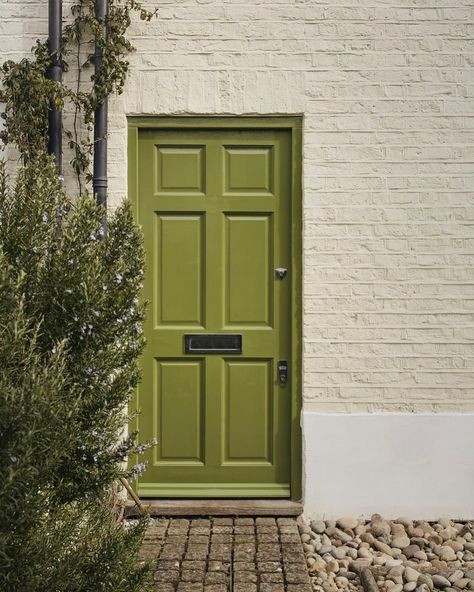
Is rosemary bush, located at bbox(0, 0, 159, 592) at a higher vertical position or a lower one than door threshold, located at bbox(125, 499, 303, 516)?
higher

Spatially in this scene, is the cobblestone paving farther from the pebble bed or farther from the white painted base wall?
the white painted base wall

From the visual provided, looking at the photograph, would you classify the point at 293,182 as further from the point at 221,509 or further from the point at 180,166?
the point at 221,509

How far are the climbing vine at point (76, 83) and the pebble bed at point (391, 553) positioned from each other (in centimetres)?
263

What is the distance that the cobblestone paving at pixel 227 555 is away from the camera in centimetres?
395

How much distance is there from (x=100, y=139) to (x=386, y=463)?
8.77 ft

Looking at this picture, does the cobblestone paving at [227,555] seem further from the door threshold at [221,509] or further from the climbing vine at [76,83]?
the climbing vine at [76,83]

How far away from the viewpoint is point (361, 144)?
504cm

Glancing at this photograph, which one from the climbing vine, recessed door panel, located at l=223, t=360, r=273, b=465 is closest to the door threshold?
recessed door panel, located at l=223, t=360, r=273, b=465

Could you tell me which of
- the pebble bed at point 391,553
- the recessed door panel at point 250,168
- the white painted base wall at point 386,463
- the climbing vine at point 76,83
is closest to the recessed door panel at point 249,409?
the white painted base wall at point 386,463

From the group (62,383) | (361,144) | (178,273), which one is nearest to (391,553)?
(178,273)

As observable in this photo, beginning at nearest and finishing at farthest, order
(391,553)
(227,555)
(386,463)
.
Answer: (227,555) < (391,553) < (386,463)

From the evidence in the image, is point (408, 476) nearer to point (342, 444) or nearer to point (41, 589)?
point (342, 444)

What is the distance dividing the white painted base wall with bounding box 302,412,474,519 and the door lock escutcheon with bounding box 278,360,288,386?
25 centimetres

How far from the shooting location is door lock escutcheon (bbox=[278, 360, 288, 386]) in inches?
201
